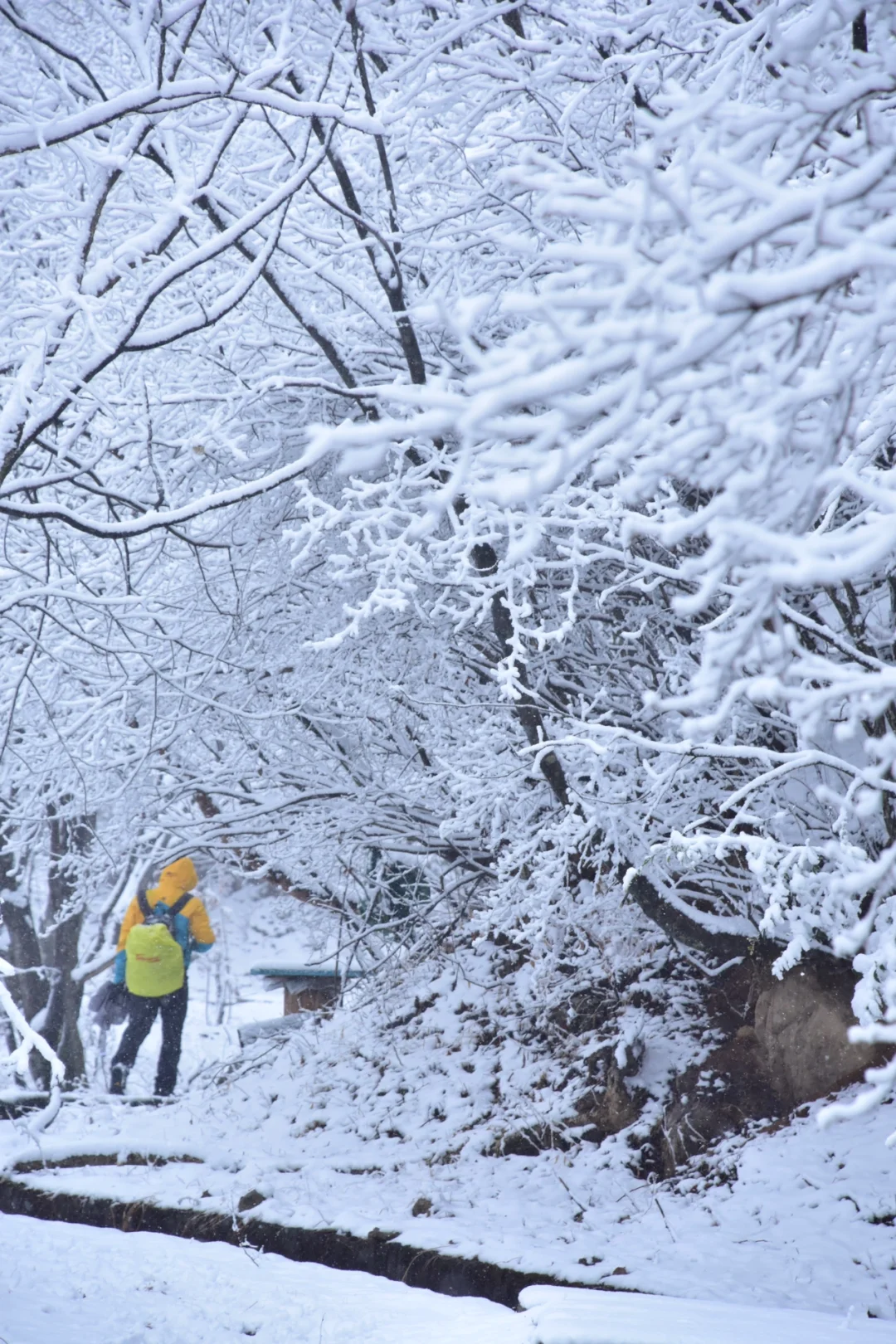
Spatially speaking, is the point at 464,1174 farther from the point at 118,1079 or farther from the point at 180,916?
the point at 118,1079

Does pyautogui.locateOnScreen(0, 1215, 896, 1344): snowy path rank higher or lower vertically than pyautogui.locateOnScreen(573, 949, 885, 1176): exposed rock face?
lower

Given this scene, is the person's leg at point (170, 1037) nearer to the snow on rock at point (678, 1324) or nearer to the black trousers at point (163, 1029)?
the black trousers at point (163, 1029)

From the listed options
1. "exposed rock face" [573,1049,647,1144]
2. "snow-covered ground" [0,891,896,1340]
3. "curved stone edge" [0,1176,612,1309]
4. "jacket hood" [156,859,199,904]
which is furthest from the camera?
"jacket hood" [156,859,199,904]

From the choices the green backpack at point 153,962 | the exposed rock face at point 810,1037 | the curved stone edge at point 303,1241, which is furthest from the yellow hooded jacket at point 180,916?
the exposed rock face at point 810,1037

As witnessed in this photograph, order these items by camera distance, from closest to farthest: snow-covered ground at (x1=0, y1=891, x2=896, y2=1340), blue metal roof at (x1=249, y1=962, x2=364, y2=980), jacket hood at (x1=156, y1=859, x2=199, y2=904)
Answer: snow-covered ground at (x1=0, y1=891, x2=896, y2=1340) < jacket hood at (x1=156, y1=859, x2=199, y2=904) < blue metal roof at (x1=249, y1=962, x2=364, y2=980)

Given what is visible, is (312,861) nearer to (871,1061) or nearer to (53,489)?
(53,489)

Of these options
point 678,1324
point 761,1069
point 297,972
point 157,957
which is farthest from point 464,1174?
point 297,972

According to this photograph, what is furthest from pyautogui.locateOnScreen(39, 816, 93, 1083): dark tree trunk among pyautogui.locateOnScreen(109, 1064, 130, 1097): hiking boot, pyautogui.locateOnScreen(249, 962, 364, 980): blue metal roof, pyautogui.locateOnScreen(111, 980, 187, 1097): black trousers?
pyautogui.locateOnScreen(111, 980, 187, 1097): black trousers

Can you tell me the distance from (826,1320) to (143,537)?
14.9ft

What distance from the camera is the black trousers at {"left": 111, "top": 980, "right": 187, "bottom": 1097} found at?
8641mm

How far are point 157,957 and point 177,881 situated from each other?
60 centimetres

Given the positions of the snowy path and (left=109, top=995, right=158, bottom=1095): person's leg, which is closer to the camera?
the snowy path

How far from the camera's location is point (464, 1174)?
6.11 metres

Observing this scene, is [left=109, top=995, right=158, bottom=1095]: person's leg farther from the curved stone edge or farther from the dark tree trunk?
the dark tree trunk
